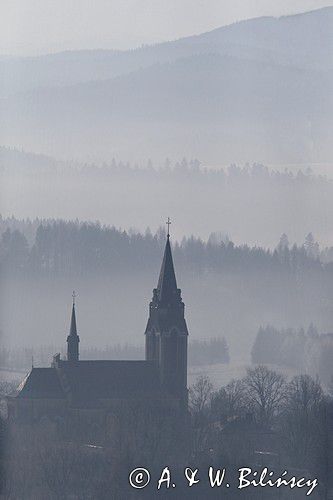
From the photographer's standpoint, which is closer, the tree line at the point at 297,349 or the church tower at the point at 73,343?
the tree line at the point at 297,349

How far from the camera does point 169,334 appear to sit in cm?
5962

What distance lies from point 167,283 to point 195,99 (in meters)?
5.09

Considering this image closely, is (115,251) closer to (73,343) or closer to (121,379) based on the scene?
(73,343)

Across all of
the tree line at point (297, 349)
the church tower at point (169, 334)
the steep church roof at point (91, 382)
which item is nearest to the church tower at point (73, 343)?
the steep church roof at point (91, 382)

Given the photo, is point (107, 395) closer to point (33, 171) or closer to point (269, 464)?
point (33, 171)

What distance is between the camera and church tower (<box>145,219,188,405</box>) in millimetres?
59500

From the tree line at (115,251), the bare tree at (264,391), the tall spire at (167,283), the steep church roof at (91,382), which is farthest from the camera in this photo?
the tree line at (115,251)

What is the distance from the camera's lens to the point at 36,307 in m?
64.1

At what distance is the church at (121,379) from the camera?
58.9 metres

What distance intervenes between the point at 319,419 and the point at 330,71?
44.7ft

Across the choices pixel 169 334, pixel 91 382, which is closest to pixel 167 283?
pixel 169 334

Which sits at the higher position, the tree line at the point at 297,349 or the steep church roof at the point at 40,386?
the tree line at the point at 297,349

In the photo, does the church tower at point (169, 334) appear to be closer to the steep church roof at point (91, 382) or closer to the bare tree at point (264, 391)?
the steep church roof at point (91, 382)

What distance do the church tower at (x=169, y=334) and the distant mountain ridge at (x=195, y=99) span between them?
363 centimetres
